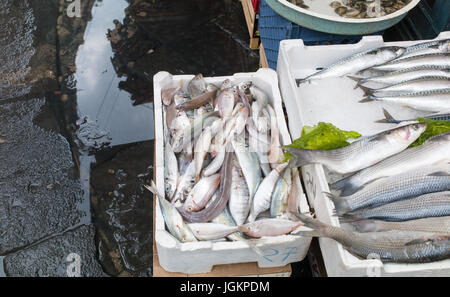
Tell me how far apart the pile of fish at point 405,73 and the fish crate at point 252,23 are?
175 cm

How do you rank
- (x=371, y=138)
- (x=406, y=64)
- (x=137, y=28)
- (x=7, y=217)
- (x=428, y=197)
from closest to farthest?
1. (x=428, y=197)
2. (x=371, y=138)
3. (x=406, y=64)
4. (x=7, y=217)
5. (x=137, y=28)

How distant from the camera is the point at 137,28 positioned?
5.29 m

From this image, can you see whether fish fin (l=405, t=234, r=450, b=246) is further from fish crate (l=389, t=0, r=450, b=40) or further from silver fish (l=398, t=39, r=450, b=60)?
fish crate (l=389, t=0, r=450, b=40)

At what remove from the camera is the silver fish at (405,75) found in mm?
3129

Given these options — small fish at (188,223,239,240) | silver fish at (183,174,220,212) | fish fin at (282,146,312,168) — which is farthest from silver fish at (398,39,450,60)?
small fish at (188,223,239,240)

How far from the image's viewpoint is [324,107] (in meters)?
3.18

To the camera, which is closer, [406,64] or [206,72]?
[406,64]

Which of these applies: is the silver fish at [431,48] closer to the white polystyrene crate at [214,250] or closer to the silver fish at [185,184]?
the white polystyrene crate at [214,250]

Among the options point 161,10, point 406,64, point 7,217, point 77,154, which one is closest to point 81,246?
point 7,217

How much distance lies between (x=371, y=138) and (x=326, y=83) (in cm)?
93

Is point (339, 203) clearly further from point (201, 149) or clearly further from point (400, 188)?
point (201, 149)

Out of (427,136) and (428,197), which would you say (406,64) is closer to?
(427,136)

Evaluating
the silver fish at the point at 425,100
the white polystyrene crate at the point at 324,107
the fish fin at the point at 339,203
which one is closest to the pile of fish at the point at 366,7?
the white polystyrene crate at the point at 324,107

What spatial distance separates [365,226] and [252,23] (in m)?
3.21
